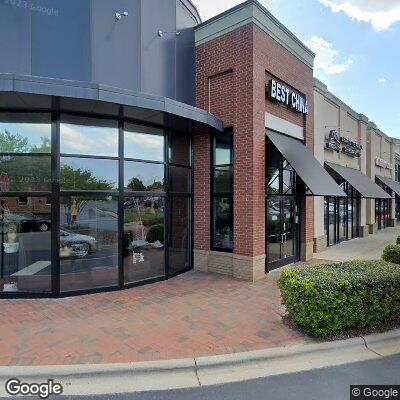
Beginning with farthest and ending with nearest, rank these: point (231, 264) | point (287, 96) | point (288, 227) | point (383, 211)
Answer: point (383, 211), point (288, 227), point (287, 96), point (231, 264)

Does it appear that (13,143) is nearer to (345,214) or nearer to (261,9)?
(261,9)

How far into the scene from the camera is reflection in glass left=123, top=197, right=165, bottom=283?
8.05 meters

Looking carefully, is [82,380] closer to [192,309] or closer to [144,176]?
[192,309]

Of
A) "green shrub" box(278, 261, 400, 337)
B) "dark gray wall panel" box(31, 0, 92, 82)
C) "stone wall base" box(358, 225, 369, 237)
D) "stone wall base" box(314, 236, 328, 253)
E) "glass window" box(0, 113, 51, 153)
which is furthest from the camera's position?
"stone wall base" box(358, 225, 369, 237)

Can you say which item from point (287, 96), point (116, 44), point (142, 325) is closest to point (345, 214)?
point (287, 96)

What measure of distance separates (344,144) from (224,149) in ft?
32.2

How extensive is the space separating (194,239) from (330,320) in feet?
17.6

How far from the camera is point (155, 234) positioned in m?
8.71

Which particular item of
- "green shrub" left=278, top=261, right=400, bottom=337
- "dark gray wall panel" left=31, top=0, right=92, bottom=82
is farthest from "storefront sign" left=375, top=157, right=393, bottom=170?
"dark gray wall panel" left=31, top=0, right=92, bottom=82

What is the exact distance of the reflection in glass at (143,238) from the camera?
26.4 ft

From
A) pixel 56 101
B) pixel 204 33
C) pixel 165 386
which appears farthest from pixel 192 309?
pixel 204 33

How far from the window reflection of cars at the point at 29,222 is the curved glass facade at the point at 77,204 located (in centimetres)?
2

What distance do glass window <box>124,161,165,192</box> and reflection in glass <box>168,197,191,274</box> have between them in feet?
2.41
